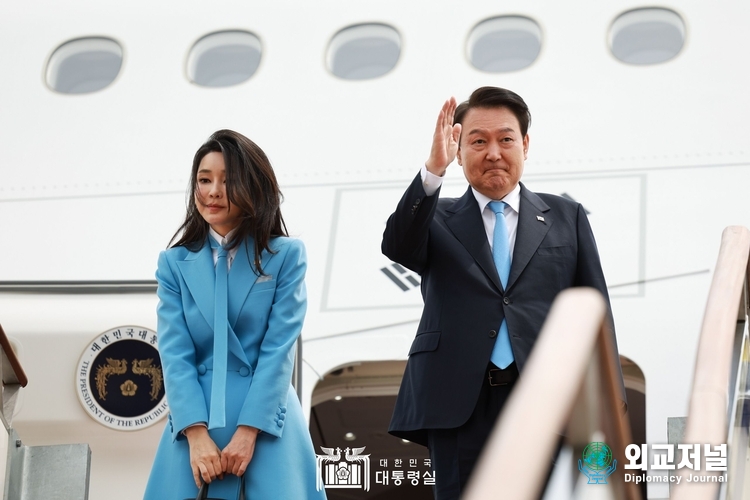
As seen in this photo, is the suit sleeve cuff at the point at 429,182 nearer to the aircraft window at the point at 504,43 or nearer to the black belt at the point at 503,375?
the black belt at the point at 503,375

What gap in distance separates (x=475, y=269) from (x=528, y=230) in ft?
0.61

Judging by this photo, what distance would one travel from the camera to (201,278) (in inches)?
106

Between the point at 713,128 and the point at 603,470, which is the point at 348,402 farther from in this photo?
the point at 603,470

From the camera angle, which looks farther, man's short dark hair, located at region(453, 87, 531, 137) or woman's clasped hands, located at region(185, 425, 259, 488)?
man's short dark hair, located at region(453, 87, 531, 137)

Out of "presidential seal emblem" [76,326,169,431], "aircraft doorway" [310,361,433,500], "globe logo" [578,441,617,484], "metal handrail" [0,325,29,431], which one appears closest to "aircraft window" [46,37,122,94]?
"presidential seal emblem" [76,326,169,431]

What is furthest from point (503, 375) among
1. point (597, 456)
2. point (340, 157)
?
point (340, 157)

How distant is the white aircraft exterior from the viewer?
16.4 ft

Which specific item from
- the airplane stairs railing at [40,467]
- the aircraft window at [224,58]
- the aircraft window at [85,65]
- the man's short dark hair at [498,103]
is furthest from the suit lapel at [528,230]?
the aircraft window at [85,65]

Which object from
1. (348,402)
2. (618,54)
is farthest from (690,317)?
(348,402)

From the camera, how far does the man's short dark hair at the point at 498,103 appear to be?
284 cm

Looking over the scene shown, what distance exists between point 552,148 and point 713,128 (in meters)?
0.82

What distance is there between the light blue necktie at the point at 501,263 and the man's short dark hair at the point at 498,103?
0.24 m

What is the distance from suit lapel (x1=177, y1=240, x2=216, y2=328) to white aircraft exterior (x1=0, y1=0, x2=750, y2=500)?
2238 mm

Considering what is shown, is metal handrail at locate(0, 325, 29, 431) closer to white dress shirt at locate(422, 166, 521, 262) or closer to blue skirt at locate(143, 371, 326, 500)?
blue skirt at locate(143, 371, 326, 500)
